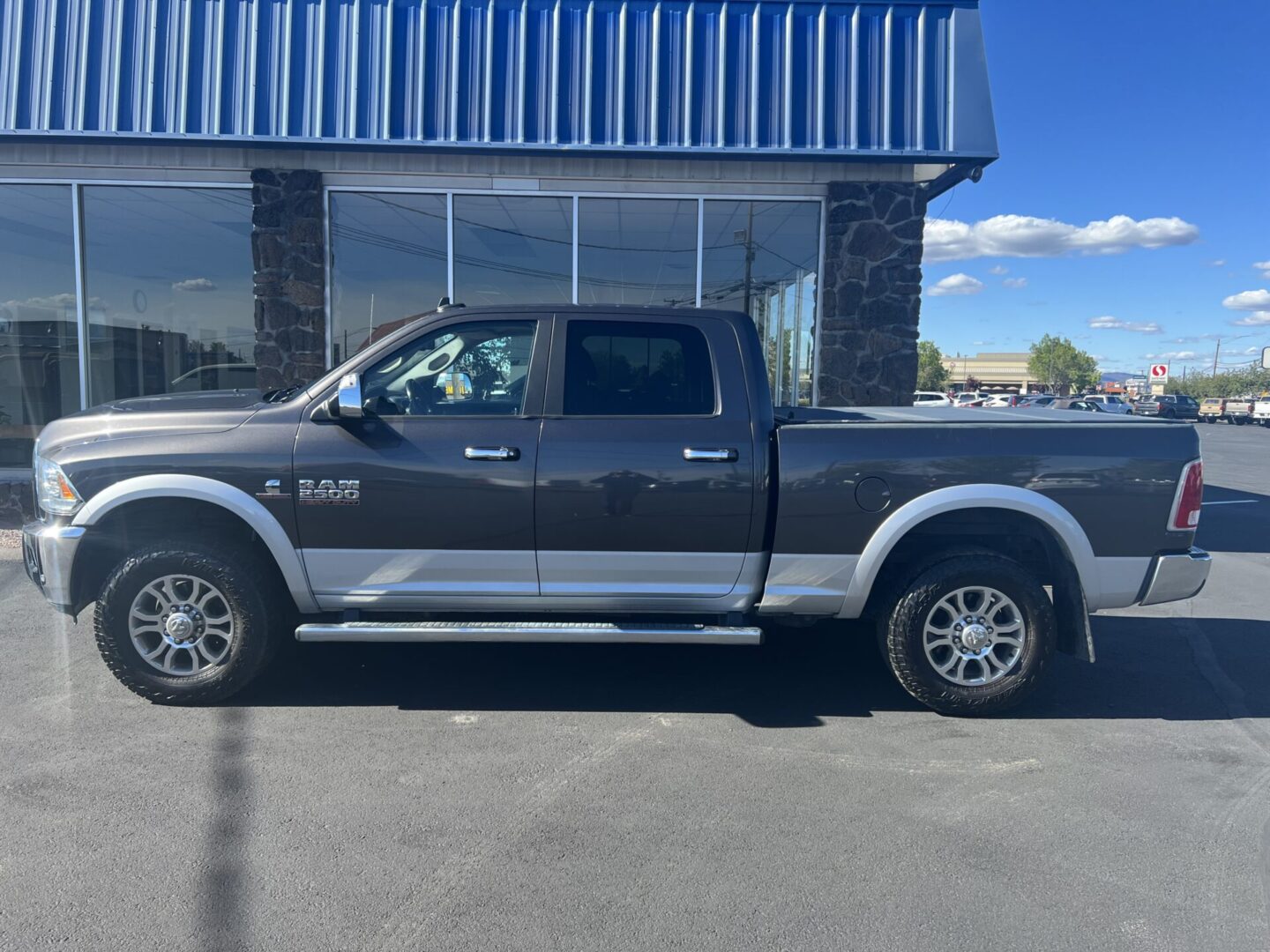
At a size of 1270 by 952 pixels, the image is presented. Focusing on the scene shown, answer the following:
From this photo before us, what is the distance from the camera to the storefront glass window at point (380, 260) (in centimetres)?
974

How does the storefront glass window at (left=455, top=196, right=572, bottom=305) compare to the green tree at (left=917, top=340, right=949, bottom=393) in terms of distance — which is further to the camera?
the green tree at (left=917, top=340, right=949, bottom=393)

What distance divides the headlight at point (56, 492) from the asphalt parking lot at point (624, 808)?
3.32 feet

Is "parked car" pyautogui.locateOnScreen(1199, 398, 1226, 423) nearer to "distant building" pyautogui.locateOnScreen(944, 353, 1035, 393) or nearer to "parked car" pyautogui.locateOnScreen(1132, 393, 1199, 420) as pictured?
"parked car" pyautogui.locateOnScreen(1132, 393, 1199, 420)

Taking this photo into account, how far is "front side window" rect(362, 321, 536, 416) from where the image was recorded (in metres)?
4.62

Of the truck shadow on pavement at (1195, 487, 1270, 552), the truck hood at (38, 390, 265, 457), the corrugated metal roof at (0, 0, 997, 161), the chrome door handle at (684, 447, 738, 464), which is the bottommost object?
the truck shadow on pavement at (1195, 487, 1270, 552)

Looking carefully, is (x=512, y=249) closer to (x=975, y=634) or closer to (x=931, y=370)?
(x=975, y=634)

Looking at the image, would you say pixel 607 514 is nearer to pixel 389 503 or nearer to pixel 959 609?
pixel 389 503

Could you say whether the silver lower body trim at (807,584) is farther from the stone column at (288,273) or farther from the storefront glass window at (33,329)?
the storefront glass window at (33,329)

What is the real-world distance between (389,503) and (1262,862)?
391cm

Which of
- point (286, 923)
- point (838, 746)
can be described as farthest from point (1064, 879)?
point (286, 923)

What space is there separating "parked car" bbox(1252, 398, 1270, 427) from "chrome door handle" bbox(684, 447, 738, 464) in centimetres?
5736

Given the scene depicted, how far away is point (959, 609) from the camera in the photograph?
4652 mm

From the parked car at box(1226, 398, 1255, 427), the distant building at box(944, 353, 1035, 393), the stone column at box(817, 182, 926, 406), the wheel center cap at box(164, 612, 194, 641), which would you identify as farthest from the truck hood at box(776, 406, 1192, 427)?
the distant building at box(944, 353, 1035, 393)

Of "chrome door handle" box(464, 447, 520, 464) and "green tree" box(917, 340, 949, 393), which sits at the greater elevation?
"green tree" box(917, 340, 949, 393)
